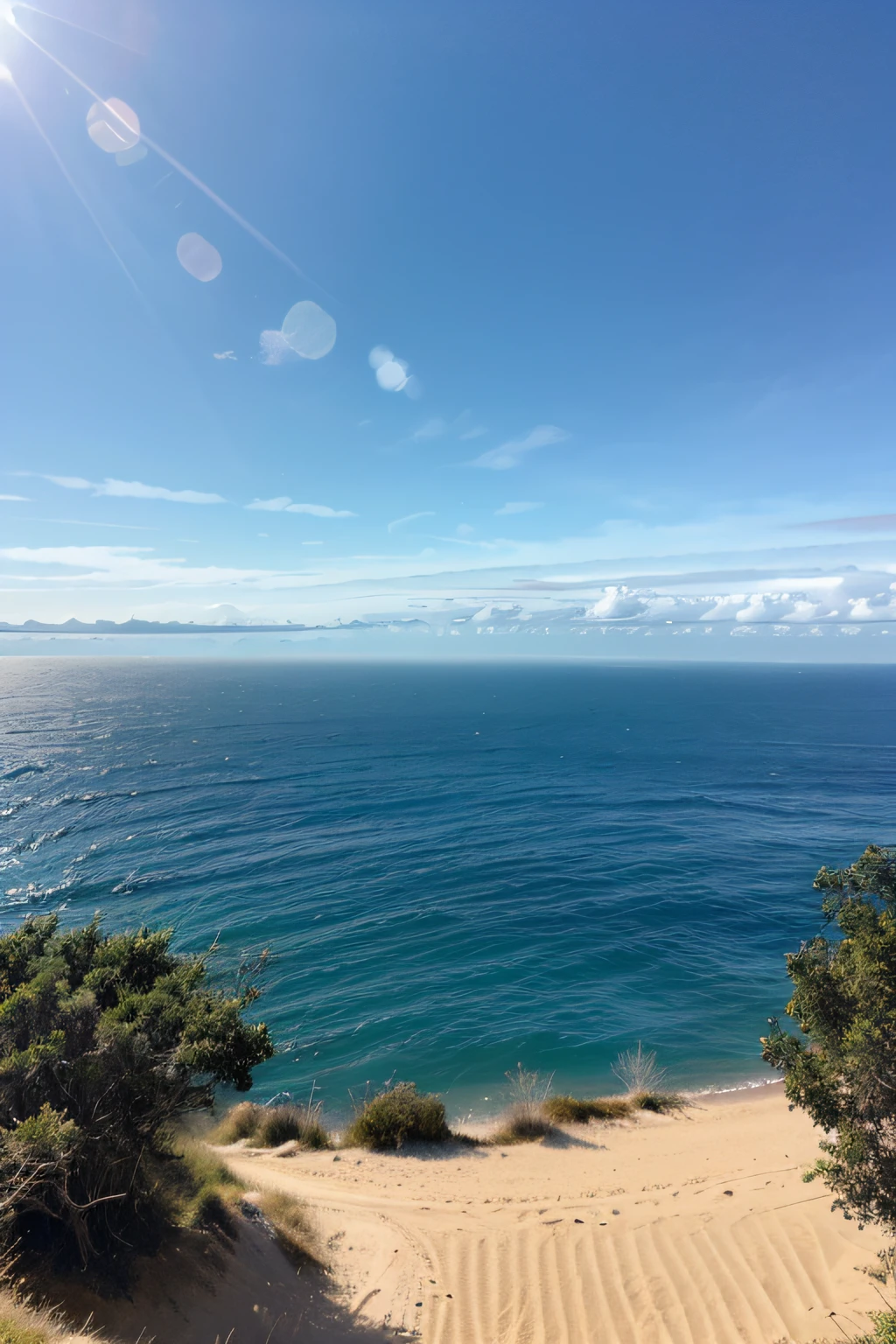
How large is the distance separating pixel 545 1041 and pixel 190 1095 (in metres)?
21.1

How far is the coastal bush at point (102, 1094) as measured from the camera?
866 cm

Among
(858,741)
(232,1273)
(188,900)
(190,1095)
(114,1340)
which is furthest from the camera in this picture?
(858,741)

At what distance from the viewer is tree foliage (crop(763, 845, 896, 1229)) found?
933cm

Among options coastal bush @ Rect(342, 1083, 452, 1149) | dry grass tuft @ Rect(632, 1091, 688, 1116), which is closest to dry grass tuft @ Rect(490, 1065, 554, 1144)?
coastal bush @ Rect(342, 1083, 452, 1149)

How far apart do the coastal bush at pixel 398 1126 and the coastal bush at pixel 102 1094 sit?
27.2ft

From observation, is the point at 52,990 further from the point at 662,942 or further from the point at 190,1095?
the point at 662,942

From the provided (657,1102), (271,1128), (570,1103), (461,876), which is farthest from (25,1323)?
(461,876)

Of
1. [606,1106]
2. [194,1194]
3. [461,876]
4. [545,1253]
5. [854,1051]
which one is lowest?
[461,876]

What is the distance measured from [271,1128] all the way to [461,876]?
26.6 meters

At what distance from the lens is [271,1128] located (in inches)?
766

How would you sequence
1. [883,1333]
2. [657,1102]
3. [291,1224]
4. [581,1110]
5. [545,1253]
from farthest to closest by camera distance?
[657,1102], [581,1110], [545,1253], [291,1224], [883,1333]

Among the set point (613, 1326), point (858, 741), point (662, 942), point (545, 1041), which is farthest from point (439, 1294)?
point (858, 741)

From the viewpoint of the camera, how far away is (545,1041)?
88.2 feet

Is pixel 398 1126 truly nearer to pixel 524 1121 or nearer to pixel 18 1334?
pixel 524 1121
